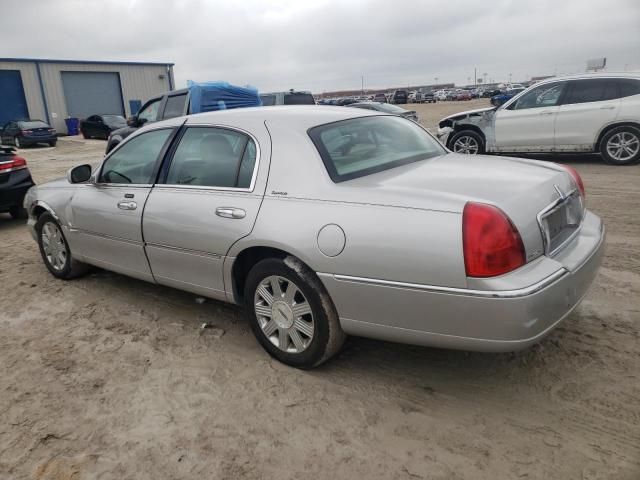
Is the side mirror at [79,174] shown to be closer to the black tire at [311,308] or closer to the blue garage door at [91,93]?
the black tire at [311,308]

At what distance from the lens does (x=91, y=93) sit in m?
33.5

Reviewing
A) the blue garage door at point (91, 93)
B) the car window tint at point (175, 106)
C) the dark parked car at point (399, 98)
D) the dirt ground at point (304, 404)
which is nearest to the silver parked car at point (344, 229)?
the dirt ground at point (304, 404)

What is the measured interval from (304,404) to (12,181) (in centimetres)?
709

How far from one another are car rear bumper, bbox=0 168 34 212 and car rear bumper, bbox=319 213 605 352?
696 cm

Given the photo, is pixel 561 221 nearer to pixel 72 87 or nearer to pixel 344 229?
pixel 344 229

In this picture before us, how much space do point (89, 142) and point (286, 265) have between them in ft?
86.2

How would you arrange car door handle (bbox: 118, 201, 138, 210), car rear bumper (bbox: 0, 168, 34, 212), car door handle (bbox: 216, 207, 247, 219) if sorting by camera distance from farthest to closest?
car rear bumper (bbox: 0, 168, 34, 212), car door handle (bbox: 118, 201, 138, 210), car door handle (bbox: 216, 207, 247, 219)

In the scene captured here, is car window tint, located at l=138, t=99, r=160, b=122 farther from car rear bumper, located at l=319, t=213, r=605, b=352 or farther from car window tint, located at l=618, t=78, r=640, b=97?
car rear bumper, located at l=319, t=213, r=605, b=352

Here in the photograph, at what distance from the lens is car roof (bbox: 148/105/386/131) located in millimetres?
3385

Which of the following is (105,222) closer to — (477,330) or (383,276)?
(383,276)

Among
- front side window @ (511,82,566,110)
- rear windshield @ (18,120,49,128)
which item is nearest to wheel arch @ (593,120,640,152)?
front side window @ (511,82,566,110)

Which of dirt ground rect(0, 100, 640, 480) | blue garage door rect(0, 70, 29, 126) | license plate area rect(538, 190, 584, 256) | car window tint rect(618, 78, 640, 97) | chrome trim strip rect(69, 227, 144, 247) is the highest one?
blue garage door rect(0, 70, 29, 126)

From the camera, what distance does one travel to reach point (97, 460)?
2543mm

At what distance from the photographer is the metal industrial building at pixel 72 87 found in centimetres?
3017
